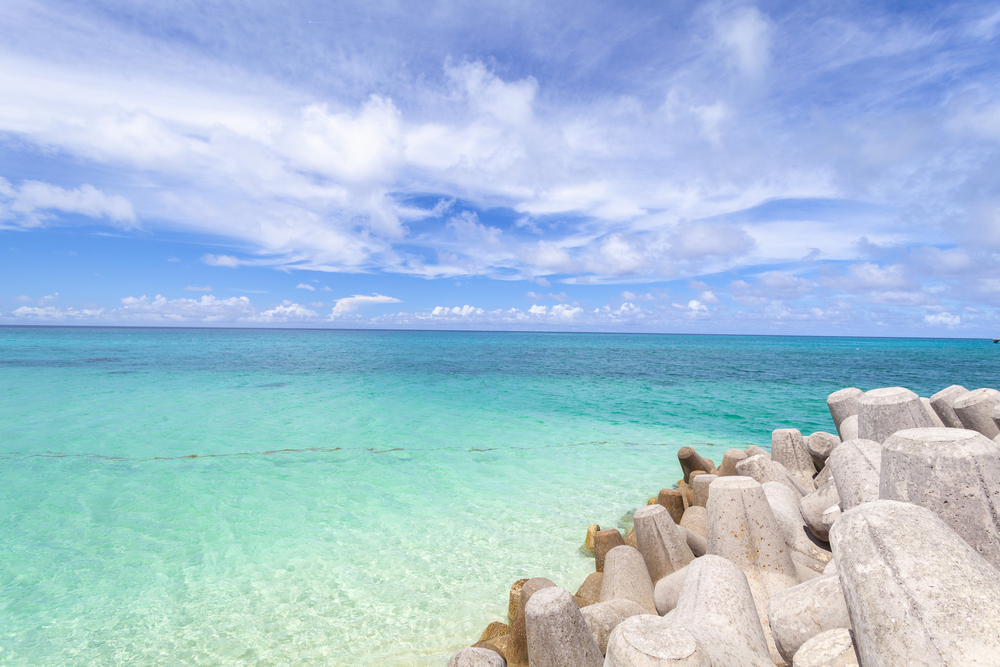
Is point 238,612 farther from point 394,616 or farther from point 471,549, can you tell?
point 471,549

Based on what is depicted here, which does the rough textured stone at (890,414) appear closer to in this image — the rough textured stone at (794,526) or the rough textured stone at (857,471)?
the rough textured stone at (857,471)

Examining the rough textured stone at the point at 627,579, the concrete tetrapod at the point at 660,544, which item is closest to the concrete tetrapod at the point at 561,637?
the rough textured stone at the point at 627,579

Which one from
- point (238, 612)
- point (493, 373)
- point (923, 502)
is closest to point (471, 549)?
point (238, 612)

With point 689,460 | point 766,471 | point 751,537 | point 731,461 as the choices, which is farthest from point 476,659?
point 689,460

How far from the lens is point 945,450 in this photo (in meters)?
2.71

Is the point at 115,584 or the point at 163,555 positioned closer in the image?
the point at 115,584

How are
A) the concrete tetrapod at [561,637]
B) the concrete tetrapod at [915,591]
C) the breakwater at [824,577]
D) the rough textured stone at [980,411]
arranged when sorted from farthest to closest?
the rough textured stone at [980,411] < the concrete tetrapod at [561,637] < the breakwater at [824,577] < the concrete tetrapod at [915,591]

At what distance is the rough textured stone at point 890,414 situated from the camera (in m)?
4.33

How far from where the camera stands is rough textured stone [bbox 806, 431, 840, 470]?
6600mm

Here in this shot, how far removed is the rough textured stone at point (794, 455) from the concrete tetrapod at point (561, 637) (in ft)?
16.2

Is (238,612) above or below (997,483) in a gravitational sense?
below

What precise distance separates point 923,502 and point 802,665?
1.18 metres

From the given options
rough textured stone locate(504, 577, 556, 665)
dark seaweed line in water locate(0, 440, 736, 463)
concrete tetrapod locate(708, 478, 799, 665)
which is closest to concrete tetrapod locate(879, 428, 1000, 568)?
concrete tetrapod locate(708, 478, 799, 665)

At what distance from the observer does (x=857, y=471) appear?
3.75 m
